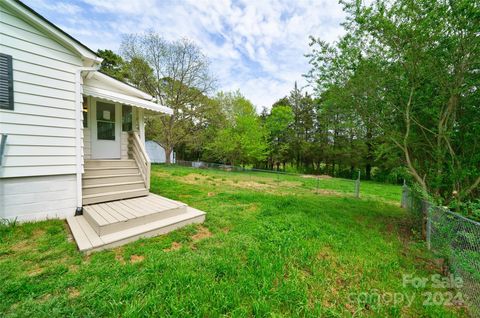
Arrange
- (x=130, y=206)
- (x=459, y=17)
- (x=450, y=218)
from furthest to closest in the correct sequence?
(x=130, y=206), (x=459, y=17), (x=450, y=218)

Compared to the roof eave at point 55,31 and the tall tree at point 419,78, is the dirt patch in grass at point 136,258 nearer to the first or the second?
the roof eave at point 55,31

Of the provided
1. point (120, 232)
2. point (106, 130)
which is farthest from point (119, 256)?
point (106, 130)

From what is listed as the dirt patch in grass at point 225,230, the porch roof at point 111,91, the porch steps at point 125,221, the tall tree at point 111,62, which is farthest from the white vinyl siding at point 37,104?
the tall tree at point 111,62

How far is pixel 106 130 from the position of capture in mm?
5621

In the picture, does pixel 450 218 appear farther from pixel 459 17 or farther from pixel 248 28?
pixel 248 28

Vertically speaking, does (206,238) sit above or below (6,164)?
below

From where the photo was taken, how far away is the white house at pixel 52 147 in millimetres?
3092

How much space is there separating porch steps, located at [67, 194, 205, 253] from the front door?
218 centimetres

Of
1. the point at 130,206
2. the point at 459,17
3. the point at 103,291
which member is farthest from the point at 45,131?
the point at 459,17

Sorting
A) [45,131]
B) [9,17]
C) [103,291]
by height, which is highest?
[9,17]

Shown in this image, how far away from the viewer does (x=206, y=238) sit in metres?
3.23

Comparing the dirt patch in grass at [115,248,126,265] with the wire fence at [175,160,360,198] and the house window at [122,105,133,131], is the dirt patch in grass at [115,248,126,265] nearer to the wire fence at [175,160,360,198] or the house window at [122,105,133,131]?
the house window at [122,105,133,131]

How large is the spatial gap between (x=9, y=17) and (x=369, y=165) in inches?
1122

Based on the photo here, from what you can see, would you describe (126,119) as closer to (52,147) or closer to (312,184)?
(52,147)
